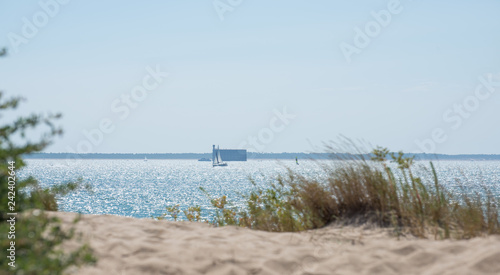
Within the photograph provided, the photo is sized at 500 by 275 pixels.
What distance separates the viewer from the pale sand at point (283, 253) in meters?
3.95

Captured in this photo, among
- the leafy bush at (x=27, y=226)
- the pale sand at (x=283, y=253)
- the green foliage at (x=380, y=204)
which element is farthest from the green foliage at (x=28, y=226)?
the green foliage at (x=380, y=204)

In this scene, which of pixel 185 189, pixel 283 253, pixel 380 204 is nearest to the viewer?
pixel 283 253

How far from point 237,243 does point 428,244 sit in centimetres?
179

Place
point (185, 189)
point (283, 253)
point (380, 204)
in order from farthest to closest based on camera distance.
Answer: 1. point (185, 189)
2. point (380, 204)
3. point (283, 253)

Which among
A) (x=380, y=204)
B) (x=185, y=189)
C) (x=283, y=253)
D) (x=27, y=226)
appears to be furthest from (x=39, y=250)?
(x=185, y=189)

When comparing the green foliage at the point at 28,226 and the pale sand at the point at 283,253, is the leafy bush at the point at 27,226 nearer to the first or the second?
the green foliage at the point at 28,226

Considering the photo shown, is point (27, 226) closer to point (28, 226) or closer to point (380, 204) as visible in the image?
point (28, 226)

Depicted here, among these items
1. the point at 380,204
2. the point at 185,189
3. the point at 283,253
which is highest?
the point at 380,204

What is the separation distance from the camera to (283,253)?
14.4ft

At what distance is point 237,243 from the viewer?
468 centimetres

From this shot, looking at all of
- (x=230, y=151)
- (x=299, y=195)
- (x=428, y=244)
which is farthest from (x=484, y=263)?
(x=230, y=151)

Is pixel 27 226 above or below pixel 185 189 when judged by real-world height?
above

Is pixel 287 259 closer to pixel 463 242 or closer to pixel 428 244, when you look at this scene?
pixel 428 244

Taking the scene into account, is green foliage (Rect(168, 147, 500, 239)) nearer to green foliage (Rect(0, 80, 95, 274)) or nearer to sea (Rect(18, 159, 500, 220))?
sea (Rect(18, 159, 500, 220))
